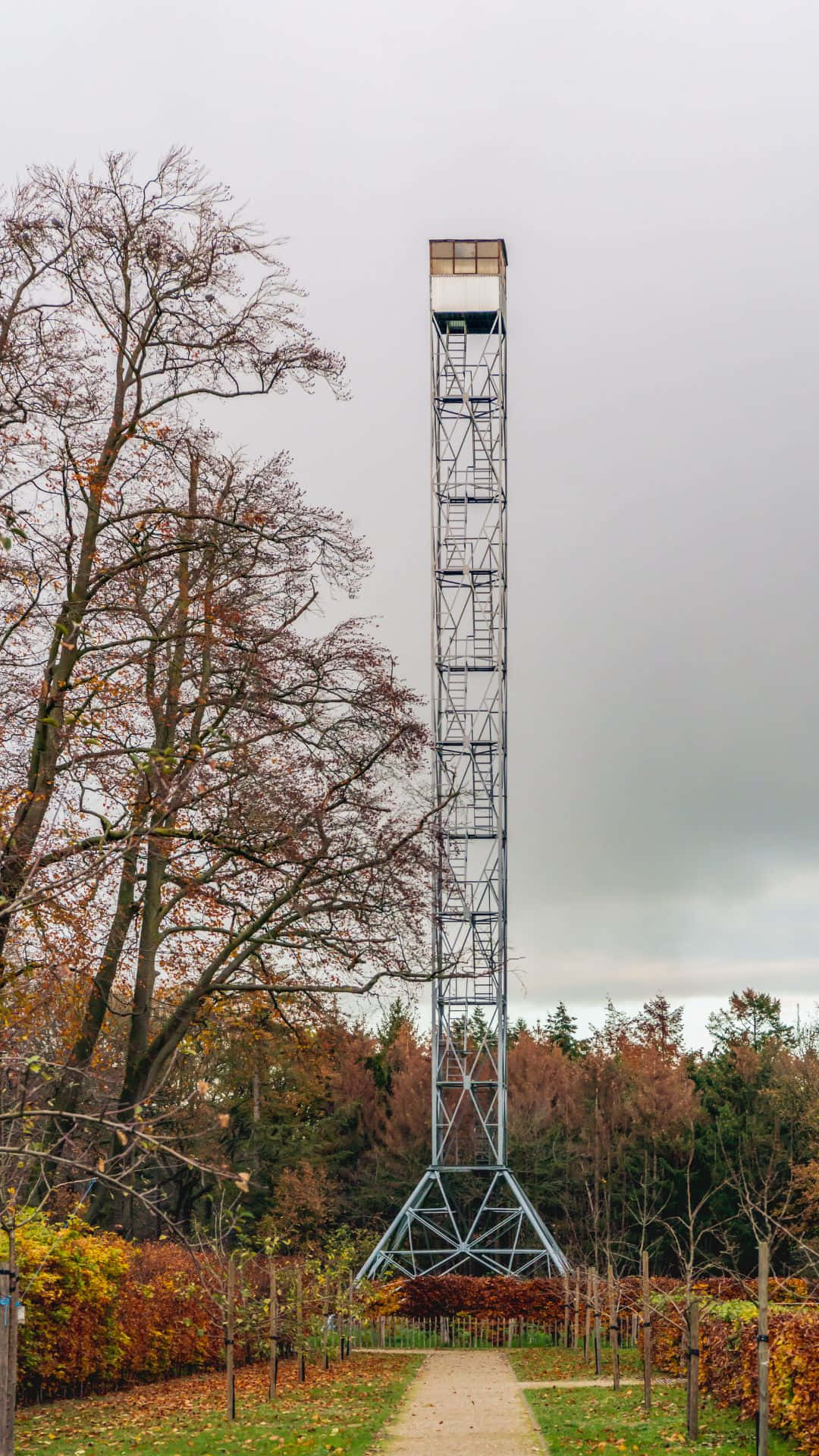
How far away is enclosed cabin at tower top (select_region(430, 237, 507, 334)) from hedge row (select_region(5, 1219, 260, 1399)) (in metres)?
19.5

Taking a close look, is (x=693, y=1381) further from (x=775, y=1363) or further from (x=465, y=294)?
(x=465, y=294)

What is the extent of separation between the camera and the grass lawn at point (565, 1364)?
20.8 meters

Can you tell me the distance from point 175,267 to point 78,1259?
422 inches

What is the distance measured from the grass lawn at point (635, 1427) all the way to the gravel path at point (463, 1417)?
0.26 m

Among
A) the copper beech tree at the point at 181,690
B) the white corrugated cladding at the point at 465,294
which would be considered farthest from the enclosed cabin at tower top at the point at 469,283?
the copper beech tree at the point at 181,690

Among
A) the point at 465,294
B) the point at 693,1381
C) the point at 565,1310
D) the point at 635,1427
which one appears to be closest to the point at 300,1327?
the point at 635,1427

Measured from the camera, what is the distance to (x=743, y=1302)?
1770 centimetres

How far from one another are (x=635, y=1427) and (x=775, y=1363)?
1583 mm

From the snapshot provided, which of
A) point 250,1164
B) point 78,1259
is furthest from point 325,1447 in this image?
point 250,1164

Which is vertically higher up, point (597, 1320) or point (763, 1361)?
point (763, 1361)

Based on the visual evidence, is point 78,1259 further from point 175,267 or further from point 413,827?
point 175,267

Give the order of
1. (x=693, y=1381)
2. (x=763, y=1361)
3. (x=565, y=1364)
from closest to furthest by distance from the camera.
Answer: (x=763, y=1361) → (x=693, y=1381) → (x=565, y=1364)

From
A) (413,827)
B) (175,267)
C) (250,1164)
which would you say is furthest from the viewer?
(250,1164)

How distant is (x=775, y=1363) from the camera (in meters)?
12.6
